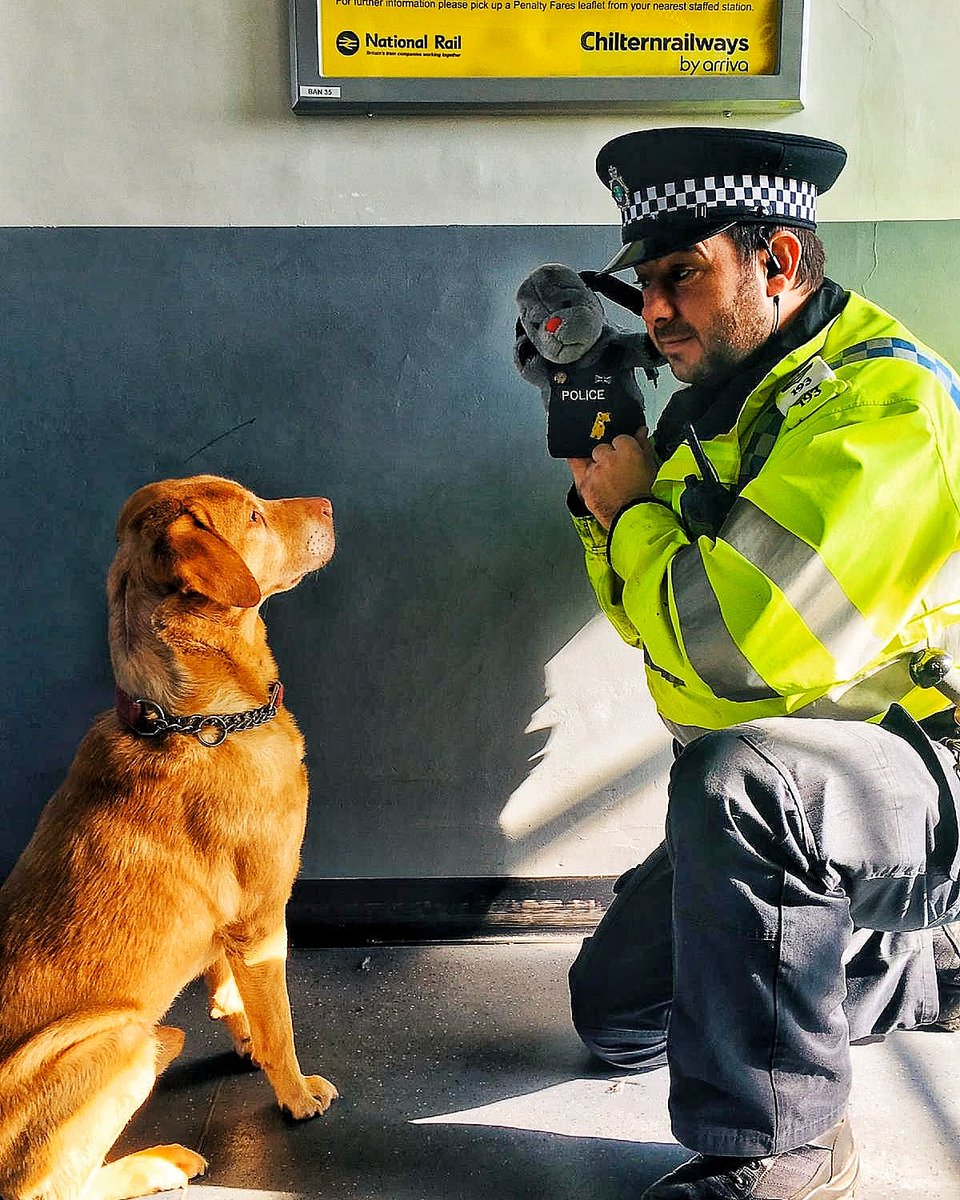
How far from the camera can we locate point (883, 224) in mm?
2490

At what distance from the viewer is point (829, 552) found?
1.65 meters

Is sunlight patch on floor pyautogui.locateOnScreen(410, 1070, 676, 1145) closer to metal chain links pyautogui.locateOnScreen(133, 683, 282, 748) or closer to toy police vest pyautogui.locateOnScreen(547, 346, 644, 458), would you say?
metal chain links pyautogui.locateOnScreen(133, 683, 282, 748)

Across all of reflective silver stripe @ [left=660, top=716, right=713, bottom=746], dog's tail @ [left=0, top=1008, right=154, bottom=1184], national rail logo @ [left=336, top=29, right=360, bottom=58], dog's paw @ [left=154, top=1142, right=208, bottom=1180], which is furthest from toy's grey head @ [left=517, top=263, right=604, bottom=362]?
dog's paw @ [left=154, top=1142, right=208, bottom=1180]

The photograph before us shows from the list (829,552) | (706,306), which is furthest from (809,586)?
(706,306)

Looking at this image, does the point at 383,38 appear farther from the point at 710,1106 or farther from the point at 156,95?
the point at 710,1106

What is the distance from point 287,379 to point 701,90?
1.12 metres

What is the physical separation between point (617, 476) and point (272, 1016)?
1.22 m

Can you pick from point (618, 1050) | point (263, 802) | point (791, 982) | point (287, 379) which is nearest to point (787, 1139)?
point (791, 982)

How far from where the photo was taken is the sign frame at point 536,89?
2348mm

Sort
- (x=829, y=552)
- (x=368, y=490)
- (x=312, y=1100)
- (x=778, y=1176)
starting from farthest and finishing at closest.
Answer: (x=368, y=490) < (x=312, y=1100) < (x=778, y=1176) < (x=829, y=552)

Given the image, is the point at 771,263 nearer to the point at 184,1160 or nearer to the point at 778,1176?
the point at 778,1176

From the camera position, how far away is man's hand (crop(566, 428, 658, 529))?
6.90 ft

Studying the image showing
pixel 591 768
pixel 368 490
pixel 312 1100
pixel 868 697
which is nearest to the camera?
pixel 868 697

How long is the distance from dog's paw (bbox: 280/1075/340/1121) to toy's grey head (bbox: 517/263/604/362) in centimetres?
152
